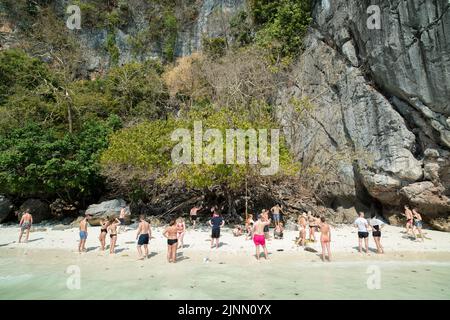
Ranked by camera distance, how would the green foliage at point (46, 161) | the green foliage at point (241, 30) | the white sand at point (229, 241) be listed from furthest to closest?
the green foliage at point (241, 30) → the green foliage at point (46, 161) → the white sand at point (229, 241)

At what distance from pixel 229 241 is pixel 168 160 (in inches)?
226

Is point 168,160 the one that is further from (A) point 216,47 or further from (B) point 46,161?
(A) point 216,47

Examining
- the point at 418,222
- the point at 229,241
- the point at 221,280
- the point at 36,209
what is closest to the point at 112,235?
the point at 229,241

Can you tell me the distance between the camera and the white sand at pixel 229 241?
12.2 meters

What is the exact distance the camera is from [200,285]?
8727 millimetres

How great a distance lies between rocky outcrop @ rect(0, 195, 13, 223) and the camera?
18.8m

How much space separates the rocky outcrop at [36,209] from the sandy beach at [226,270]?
17.3ft

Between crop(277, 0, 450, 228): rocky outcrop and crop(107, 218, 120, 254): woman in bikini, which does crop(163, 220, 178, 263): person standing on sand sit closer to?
crop(107, 218, 120, 254): woman in bikini

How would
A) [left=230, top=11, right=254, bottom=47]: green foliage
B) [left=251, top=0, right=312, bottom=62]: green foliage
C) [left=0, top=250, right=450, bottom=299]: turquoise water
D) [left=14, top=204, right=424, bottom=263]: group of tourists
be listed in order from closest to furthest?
[left=0, top=250, right=450, bottom=299]: turquoise water
[left=14, top=204, right=424, bottom=263]: group of tourists
[left=251, top=0, right=312, bottom=62]: green foliage
[left=230, top=11, right=254, bottom=47]: green foliage

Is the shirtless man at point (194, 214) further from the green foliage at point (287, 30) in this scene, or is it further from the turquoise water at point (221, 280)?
the green foliage at point (287, 30)

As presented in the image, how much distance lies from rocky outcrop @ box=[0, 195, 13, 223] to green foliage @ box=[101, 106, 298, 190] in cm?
690

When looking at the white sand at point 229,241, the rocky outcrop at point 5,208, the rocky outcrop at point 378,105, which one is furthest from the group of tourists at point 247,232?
the rocky outcrop at point 5,208

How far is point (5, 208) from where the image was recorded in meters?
19.1

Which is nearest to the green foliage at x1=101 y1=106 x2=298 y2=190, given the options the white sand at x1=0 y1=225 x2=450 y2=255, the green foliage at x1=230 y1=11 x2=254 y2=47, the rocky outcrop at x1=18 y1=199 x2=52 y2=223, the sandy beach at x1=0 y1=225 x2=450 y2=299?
the white sand at x1=0 y1=225 x2=450 y2=255
